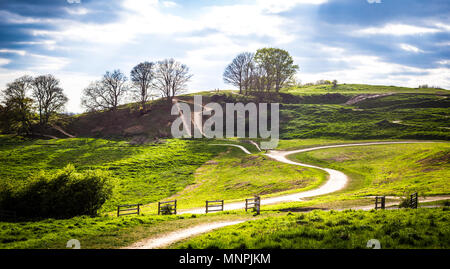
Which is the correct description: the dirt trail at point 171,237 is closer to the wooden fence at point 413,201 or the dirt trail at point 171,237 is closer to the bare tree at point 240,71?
the wooden fence at point 413,201

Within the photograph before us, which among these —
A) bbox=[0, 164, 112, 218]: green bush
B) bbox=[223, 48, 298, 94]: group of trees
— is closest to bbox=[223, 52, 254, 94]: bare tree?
bbox=[223, 48, 298, 94]: group of trees

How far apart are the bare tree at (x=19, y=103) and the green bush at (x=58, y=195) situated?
215ft

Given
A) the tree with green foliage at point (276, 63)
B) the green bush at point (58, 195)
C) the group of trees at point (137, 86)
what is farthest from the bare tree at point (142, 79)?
the green bush at point (58, 195)

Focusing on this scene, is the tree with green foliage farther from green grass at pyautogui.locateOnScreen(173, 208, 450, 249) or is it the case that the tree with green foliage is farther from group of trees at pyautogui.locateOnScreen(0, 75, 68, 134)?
green grass at pyautogui.locateOnScreen(173, 208, 450, 249)

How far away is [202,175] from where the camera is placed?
45750 millimetres

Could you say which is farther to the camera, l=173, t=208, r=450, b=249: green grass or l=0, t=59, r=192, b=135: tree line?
l=0, t=59, r=192, b=135: tree line

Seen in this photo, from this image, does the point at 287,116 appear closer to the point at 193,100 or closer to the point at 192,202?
the point at 193,100

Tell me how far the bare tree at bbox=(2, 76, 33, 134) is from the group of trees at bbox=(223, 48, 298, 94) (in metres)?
70.2

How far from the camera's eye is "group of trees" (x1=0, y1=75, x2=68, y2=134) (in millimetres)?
66750

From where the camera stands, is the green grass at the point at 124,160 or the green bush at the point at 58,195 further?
the green grass at the point at 124,160

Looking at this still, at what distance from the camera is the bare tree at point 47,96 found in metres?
72.6

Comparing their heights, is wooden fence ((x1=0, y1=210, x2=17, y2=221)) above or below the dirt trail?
above

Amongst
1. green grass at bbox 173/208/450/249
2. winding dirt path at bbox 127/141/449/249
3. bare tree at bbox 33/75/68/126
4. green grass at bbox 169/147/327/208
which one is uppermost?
bare tree at bbox 33/75/68/126
